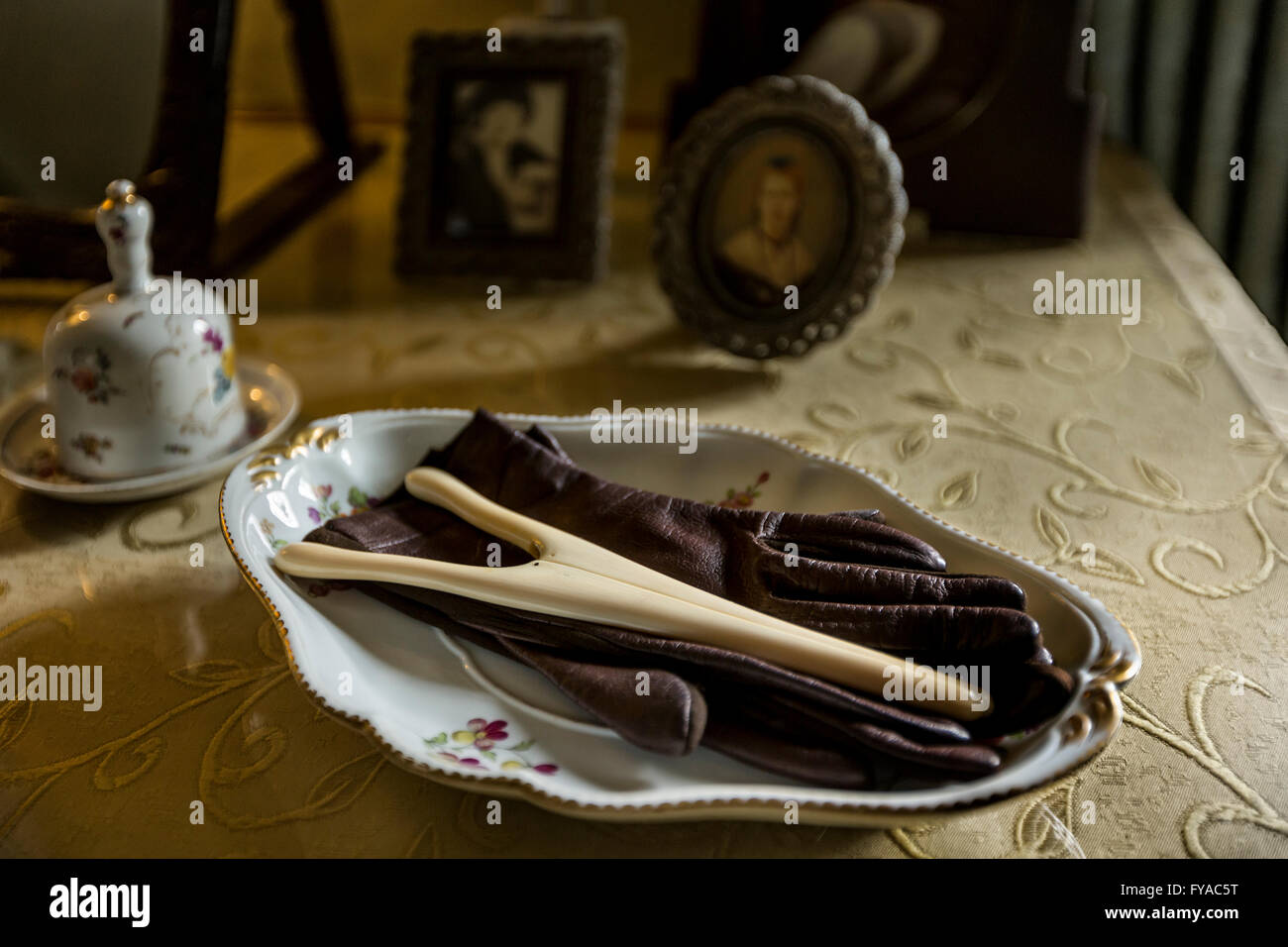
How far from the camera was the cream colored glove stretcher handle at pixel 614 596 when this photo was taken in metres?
0.32

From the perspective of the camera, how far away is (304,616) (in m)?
0.37

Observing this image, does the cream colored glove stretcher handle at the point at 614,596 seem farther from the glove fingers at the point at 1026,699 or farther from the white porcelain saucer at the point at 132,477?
the white porcelain saucer at the point at 132,477

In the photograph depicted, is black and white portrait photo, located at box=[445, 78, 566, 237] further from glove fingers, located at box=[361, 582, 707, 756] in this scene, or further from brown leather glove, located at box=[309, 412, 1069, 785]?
glove fingers, located at box=[361, 582, 707, 756]

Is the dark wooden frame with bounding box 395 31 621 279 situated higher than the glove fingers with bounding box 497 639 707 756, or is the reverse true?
the dark wooden frame with bounding box 395 31 621 279

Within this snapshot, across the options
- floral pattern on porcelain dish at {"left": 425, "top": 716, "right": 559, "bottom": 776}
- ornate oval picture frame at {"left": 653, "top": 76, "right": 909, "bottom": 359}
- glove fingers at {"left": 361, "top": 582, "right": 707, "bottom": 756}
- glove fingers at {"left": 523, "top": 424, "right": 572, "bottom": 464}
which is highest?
ornate oval picture frame at {"left": 653, "top": 76, "right": 909, "bottom": 359}

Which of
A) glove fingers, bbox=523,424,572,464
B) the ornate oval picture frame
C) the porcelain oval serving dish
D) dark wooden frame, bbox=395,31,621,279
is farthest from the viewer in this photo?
dark wooden frame, bbox=395,31,621,279

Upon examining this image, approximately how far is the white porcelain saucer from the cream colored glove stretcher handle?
0.14m

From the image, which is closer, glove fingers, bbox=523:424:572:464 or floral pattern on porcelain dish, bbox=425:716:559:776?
floral pattern on porcelain dish, bbox=425:716:559:776

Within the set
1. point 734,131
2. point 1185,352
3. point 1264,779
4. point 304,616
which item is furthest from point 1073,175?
point 304,616

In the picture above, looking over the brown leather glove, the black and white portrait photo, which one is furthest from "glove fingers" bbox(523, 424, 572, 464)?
the black and white portrait photo

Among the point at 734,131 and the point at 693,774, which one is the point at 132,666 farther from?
the point at 734,131

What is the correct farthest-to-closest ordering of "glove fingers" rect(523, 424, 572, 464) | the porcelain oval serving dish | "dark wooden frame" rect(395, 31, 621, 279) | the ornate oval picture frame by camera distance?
1. "dark wooden frame" rect(395, 31, 621, 279)
2. the ornate oval picture frame
3. "glove fingers" rect(523, 424, 572, 464)
4. the porcelain oval serving dish

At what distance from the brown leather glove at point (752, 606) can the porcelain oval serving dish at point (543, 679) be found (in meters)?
0.01

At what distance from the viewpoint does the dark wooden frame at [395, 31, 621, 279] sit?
2.37ft
